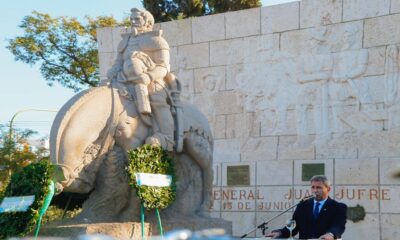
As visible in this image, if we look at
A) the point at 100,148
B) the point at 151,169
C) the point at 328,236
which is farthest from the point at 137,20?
the point at 328,236

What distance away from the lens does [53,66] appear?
29.2 m

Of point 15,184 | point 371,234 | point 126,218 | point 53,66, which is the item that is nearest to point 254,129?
point 371,234

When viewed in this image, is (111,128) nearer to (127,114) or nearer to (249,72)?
(127,114)

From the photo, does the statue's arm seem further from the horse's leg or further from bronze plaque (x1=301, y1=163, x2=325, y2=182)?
bronze plaque (x1=301, y1=163, x2=325, y2=182)

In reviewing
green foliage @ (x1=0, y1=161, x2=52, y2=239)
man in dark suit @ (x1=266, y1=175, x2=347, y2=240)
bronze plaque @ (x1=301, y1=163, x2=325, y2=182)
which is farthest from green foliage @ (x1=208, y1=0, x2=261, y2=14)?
man in dark suit @ (x1=266, y1=175, x2=347, y2=240)

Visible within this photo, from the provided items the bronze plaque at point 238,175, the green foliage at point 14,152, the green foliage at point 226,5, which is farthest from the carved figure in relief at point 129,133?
the green foliage at point 226,5

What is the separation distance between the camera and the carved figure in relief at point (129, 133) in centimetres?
945

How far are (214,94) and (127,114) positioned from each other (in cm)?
765

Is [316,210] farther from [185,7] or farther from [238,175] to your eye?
[185,7]

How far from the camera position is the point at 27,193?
896cm

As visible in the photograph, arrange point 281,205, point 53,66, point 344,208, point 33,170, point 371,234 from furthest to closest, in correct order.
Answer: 1. point 53,66
2. point 281,205
3. point 371,234
4. point 33,170
5. point 344,208

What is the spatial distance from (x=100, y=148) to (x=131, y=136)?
0.42 meters

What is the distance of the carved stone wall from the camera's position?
15.3m

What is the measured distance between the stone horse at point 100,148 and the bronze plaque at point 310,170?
5878mm
